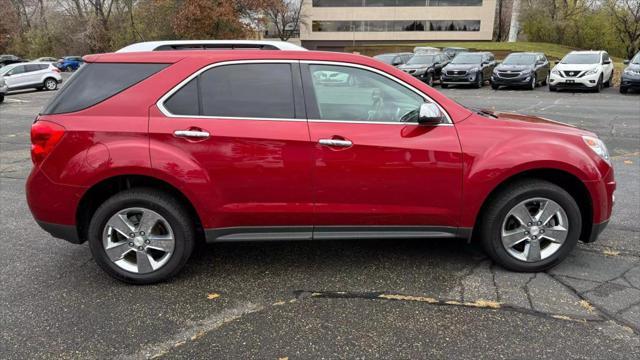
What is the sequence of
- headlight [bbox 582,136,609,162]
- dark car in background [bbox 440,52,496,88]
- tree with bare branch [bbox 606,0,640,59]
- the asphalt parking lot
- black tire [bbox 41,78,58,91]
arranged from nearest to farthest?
1. the asphalt parking lot
2. headlight [bbox 582,136,609,162]
3. dark car in background [bbox 440,52,496,88]
4. black tire [bbox 41,78,58,91]
5. tree with bare branch [bbox 606,0,640,59]

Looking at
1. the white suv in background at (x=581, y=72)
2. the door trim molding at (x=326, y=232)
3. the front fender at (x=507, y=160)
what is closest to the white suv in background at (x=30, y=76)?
the white suv in background at (x=581, y=72)

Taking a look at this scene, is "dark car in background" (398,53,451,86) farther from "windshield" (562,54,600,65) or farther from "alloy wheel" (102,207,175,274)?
"alloy wheel" (102,207,175,274)

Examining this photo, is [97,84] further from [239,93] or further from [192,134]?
[239,93]

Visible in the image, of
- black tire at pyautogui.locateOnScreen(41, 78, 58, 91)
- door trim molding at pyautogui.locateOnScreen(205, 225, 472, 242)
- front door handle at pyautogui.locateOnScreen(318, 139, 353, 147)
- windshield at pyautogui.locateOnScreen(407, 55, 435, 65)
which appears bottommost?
black tire at pyautogui.locateOnScreen(41, 78, 58, 91)

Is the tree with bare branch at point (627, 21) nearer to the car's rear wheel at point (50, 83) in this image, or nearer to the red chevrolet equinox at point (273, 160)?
the car's rear wheel at point (50, 83)

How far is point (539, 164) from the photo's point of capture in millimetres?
3707

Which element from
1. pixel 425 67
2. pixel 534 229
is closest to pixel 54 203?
pixel 534 229

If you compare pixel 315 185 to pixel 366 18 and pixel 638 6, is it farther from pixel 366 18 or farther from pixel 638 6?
pixel 366 18

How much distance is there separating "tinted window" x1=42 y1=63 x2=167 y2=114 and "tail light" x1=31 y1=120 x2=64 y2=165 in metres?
0.12

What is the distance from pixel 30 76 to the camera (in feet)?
88.5

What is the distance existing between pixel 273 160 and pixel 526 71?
20012mm

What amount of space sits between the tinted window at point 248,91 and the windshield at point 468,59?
2140 cm

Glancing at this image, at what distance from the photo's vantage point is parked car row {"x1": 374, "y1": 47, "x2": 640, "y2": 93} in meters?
19.7

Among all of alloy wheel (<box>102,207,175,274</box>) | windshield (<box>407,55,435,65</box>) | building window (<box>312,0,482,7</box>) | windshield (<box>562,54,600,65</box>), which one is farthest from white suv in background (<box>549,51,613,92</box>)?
building window (<box>312,0,482,7</box>)
